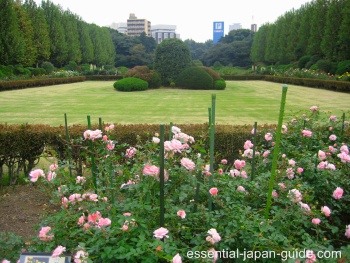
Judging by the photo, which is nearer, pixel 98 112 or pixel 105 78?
pixel 98 112

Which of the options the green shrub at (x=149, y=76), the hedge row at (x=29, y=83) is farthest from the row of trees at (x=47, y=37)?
the green shrub at (x=149, y=76)

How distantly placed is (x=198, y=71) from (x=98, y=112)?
972 centimetres

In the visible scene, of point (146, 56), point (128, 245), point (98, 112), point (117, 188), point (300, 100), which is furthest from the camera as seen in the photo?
point (146, 56)

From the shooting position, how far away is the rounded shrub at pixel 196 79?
19.0 metres

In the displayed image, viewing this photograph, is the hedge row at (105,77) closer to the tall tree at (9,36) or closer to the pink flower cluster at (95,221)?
the tall tree at (9,36)

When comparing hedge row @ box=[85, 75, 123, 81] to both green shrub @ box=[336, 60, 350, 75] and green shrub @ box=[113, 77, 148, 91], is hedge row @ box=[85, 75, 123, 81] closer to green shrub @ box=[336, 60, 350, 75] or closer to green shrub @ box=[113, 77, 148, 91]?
green shrub @ box=[113, 77, 148, 91]

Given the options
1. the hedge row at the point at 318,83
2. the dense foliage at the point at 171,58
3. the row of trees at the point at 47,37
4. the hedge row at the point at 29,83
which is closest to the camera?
the hedge row at the point at 318,83

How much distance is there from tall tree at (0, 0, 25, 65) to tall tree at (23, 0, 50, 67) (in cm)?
495

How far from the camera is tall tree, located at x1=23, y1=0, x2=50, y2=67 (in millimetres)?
28734

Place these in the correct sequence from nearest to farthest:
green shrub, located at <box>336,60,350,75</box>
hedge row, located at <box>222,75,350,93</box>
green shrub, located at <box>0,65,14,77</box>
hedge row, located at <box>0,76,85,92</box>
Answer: hedge row, located at <box>222,75,350,93</box> → hedge row, located at <box>0,76,85,92</box> → green shrub, located at <box>336,60,350,75</box> → green shrub, located at <box>0,65,14,77</box>

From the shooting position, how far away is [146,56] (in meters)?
50.4

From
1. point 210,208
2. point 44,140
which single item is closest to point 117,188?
point 210,208

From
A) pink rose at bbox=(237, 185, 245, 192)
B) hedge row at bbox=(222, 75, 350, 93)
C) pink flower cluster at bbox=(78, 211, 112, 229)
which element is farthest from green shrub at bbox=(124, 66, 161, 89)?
pink flower cluster at bbox=(78, 211, 112, 229)

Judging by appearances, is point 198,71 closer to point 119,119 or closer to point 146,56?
point 119,119
